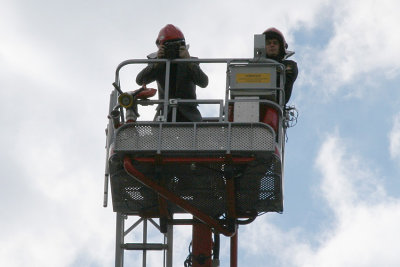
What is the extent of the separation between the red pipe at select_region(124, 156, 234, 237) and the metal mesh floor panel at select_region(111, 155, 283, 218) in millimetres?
123

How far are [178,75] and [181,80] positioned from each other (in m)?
0.10

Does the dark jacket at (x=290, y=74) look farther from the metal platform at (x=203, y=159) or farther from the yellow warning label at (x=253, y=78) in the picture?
the metal platform at (x=203, y=159)

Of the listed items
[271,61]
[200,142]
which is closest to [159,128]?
[200,142]

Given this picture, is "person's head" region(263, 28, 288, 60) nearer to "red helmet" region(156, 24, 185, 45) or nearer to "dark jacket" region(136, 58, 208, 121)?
"red helmet" region(156, 24, 185, 45)

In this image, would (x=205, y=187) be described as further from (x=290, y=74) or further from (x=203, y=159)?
(x=290, y=74)

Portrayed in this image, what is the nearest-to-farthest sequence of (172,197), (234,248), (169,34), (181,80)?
(172,197) → (181,80) → (169,34) → (234,248)

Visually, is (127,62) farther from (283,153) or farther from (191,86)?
(283,153)

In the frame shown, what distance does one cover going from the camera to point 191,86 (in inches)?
786

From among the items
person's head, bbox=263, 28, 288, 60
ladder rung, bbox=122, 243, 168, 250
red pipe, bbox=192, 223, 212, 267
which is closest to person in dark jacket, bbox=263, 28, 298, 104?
person's head, bbox=263, 28, 288, 60

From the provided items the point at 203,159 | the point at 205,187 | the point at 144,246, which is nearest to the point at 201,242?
the point at 144,246

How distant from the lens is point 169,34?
2025 centimetres

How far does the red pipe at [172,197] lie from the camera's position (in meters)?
19.0

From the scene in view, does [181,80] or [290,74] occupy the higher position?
[290,74]

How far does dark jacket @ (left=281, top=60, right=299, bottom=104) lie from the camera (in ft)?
67.9
